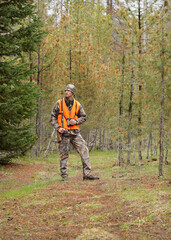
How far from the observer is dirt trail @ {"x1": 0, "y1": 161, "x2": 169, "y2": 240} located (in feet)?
14.1

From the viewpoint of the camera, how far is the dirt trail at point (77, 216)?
429 centimetres

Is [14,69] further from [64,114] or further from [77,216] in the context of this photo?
[77,216]

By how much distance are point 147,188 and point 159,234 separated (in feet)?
11.2

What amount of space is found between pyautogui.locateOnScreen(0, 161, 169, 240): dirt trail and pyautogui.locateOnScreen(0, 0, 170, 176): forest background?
9.92 ft

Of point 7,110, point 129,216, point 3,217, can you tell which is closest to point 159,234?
point 129,216

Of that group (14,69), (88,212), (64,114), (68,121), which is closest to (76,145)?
(68,121)

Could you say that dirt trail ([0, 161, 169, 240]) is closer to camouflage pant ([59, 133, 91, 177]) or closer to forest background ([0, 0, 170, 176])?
camouflage pant ([59, 133, 91, 177])

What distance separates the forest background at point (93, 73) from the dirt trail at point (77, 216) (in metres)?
3.02

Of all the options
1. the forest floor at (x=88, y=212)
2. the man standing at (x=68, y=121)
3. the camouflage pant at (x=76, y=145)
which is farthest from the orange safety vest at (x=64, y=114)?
the forest floor at (x=88, y=212)

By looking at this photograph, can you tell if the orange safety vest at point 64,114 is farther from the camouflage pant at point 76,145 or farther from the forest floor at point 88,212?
the forest floor at point 88,212

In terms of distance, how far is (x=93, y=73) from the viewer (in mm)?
23812

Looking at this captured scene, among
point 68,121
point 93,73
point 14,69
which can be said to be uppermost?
point 93,73

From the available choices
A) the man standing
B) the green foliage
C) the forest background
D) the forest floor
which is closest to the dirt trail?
the forest floor

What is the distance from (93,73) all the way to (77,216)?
759 inches
